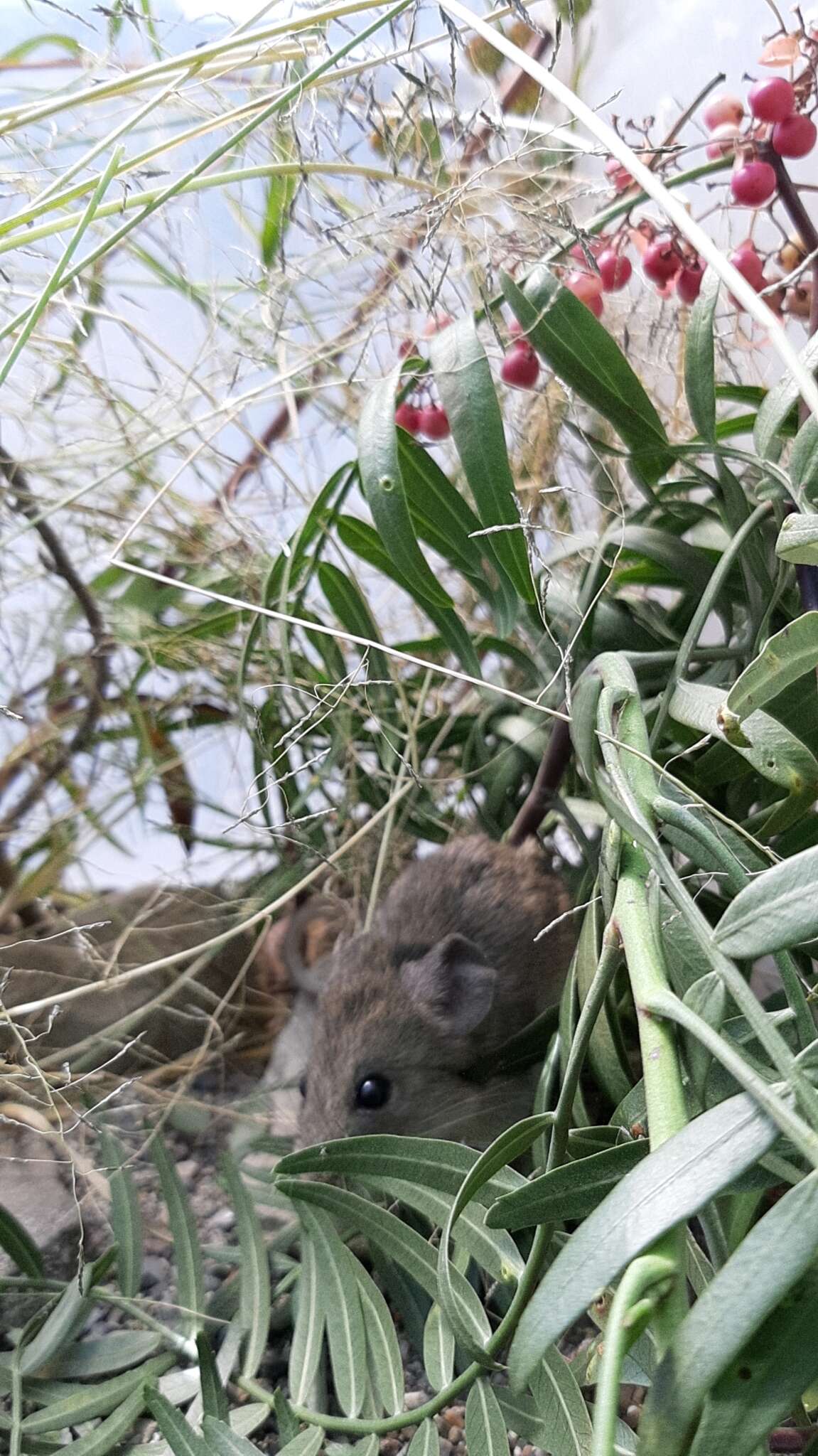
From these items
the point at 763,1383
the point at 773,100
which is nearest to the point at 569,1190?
the point at 763,1383

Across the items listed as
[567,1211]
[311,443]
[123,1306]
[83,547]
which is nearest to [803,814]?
[567,1211]

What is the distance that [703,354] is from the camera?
0.85 meters

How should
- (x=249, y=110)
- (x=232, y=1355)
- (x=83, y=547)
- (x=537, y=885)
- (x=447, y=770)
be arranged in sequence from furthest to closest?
(x=83, y=547)
(x=447, y=770)
(x=537, y=885)
(x=249, y=110)
(x=232, y=1355)

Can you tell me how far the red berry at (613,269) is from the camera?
106 centimetres

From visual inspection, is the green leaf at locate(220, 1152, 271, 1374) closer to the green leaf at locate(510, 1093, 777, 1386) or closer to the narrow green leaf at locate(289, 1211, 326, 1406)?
the narrow green leaf at locate(289, 1211, 326, 1406)

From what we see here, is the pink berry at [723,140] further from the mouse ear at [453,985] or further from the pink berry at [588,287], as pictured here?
the mouse ear at [453,985]

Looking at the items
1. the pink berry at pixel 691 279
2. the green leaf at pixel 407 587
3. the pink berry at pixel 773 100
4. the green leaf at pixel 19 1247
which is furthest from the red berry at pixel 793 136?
the green leaf at pixel 19 1247

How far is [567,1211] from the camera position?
0.59 metres

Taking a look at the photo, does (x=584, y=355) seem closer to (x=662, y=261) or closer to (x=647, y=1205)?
(x=662, y=261)

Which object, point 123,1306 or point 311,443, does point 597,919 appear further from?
point 311,443

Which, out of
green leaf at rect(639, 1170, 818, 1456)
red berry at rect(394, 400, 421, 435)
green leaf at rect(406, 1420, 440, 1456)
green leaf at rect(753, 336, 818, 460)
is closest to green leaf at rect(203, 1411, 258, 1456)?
green leaf at rect(406, 1420, 440, 1456)

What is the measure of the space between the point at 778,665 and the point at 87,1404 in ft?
2.49

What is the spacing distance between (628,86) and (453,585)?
2.31ft

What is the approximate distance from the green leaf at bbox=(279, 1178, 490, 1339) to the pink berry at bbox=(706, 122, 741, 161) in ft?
3.00
